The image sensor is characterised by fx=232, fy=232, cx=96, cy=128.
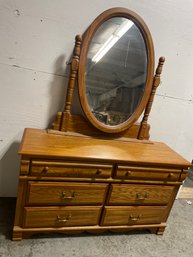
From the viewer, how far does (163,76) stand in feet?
6.16

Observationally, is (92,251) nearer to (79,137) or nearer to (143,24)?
(79,137)

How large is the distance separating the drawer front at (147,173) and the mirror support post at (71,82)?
0.50 m

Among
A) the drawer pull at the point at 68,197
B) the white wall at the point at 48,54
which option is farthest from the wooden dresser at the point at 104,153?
the white wall at the point at 48,54

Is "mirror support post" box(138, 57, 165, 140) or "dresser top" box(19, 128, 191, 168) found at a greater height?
"mirror support post" box(138, 57, 165, 140)

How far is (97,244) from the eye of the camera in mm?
1612

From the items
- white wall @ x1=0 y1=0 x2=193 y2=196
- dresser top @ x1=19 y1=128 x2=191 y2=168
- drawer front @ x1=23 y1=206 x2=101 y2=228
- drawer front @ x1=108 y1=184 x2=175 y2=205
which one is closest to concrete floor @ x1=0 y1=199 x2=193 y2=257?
drawer front @ x1=23 y1=206 x2=101 y2=228

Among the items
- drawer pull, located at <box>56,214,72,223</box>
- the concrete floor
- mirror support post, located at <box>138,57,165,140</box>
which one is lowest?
the concrete floor

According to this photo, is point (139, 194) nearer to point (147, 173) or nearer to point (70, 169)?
point (147, 173)

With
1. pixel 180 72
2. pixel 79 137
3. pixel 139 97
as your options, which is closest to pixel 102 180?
pixel 79 137

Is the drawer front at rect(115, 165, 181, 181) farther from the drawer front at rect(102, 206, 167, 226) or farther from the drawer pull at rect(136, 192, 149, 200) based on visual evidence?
the drawer front at rect(102, 206, 167, 226)

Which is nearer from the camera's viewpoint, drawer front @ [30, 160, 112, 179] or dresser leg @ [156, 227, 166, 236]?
drawer front @ [30, 160, 112, 179]

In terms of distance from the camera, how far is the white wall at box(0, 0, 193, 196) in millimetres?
1521

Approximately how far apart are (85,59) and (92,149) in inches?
23.8

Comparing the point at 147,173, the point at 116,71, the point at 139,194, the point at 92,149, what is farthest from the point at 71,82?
the point at 139,194
